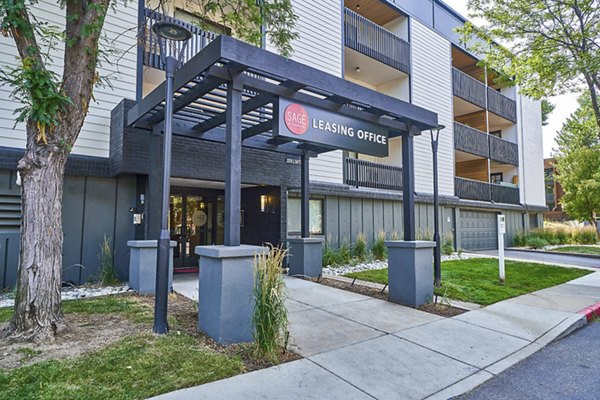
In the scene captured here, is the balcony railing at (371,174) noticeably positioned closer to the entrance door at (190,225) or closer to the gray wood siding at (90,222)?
the entrance door at (190,225)

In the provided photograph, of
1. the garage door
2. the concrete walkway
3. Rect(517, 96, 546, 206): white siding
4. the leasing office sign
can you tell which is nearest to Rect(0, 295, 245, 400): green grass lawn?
the concrete walkway

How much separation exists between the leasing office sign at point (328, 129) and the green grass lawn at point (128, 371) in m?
3.10

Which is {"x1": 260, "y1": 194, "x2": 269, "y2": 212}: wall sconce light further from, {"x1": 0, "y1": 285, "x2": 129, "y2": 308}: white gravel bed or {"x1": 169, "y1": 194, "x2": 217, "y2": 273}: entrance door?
{"x1": 0, "y1": 285, "x2": 129, "y2": 308}: white gravel bed

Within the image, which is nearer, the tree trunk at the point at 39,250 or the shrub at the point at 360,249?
the tree trunk at the point at 39,250

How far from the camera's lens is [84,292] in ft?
22.0

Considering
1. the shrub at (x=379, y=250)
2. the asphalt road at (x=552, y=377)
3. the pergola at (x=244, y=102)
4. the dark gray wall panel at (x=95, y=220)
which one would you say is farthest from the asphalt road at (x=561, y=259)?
the dark gray wall panel at (x=95, y=220)

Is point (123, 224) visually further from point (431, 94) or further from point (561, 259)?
point (561, 259)

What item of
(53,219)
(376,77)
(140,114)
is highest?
(376,77)

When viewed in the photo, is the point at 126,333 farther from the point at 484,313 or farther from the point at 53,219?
the point at 484,313

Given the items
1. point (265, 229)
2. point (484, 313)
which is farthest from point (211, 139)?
point (484, 313)

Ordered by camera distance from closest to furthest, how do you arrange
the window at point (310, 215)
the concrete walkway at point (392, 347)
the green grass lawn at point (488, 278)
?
the concrete walkway at point (392, 347) < the green grass lawn at point (488, 278) < the window at point (310, 215)

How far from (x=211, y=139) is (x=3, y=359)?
507 cm

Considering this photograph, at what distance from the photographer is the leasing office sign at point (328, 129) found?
529 cm

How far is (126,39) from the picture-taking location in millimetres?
8320
